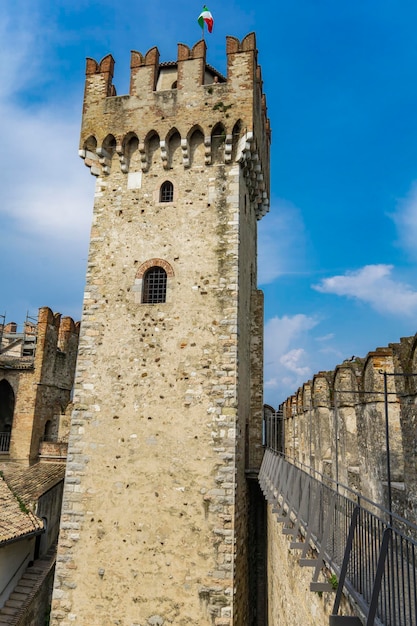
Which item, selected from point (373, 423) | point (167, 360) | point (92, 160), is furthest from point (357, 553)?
point (92, 160)

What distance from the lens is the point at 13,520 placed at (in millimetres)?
14320

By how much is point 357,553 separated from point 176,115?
11.5 metres

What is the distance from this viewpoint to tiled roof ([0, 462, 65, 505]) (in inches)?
655

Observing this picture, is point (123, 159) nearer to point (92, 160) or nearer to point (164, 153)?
point (92, 160)

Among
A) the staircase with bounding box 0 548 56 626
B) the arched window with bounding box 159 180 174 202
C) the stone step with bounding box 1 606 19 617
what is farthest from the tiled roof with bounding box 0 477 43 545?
the arched window with bounding box 159 180 174 202

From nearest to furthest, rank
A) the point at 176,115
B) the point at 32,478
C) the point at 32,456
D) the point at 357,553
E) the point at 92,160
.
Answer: the point at 357,553 < the point at 176,115 < the point at 92,160 < the point at 32,478 < the point at 32,456

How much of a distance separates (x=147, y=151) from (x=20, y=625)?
45.0 ft

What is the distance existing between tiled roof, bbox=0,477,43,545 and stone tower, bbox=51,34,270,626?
3.68 metres

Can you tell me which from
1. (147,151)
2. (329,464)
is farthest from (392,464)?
(147,151)

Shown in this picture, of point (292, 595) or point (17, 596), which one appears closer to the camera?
point (292, 595)

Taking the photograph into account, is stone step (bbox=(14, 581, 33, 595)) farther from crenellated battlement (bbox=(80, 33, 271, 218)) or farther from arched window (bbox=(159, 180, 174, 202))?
crenellated battlement (bbox=(80, 33, 271, 218))

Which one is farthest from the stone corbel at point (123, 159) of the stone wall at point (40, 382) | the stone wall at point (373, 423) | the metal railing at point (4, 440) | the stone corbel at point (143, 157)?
the metal railing at point (4, 440)

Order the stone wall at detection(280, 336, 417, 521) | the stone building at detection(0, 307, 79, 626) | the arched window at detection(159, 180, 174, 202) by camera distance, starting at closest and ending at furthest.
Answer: the stone wall at detection(280, 336, 417, 521) → the arched window at detection(159, 180, 174, 202) → the stone building at detection(0, 307, 79, 626)

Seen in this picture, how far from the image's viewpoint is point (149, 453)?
426 inches
